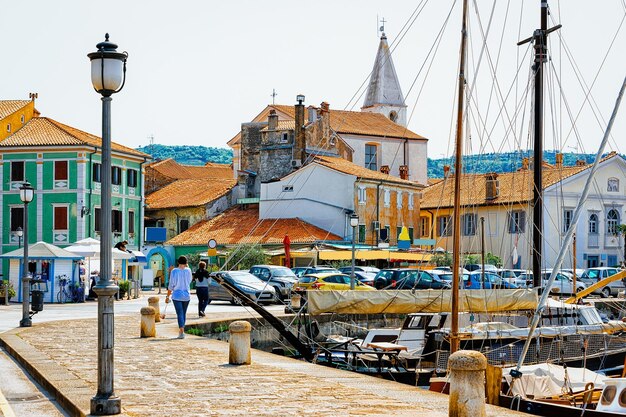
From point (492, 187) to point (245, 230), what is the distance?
62.8 feet

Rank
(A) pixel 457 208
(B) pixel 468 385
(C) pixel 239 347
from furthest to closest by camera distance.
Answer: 1. (A) pixel 457 208
2. (C) pixel 239 347
3. (B) pixel 468 385

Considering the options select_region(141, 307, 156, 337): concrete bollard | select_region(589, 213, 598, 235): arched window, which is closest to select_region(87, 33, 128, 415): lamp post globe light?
select_region(141, 307, 156, 337): concrete bollard

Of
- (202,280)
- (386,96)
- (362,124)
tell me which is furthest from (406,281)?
(386,96)

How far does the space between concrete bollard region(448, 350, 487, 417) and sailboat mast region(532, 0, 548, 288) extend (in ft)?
57.3

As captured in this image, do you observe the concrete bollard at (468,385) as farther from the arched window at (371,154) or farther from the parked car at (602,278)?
the arched window at (371,154)

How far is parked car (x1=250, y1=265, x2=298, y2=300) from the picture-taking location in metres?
45.8

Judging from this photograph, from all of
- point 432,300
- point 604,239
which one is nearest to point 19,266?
point 432,300

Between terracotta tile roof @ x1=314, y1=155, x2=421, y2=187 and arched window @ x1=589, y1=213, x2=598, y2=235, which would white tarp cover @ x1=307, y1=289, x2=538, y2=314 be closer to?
terracotta tile roof @ x1=314, y1=155, x2=421, y2=187

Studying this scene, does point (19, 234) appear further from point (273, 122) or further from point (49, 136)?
point (273, 122)

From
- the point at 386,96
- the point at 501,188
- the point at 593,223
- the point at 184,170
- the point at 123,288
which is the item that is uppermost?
the point at 386,96

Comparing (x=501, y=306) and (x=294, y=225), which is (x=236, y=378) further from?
(x=294, y=225)

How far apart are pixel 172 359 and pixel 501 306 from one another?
36.6 ft

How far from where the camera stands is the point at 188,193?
277 feet

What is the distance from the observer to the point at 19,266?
4469cm
